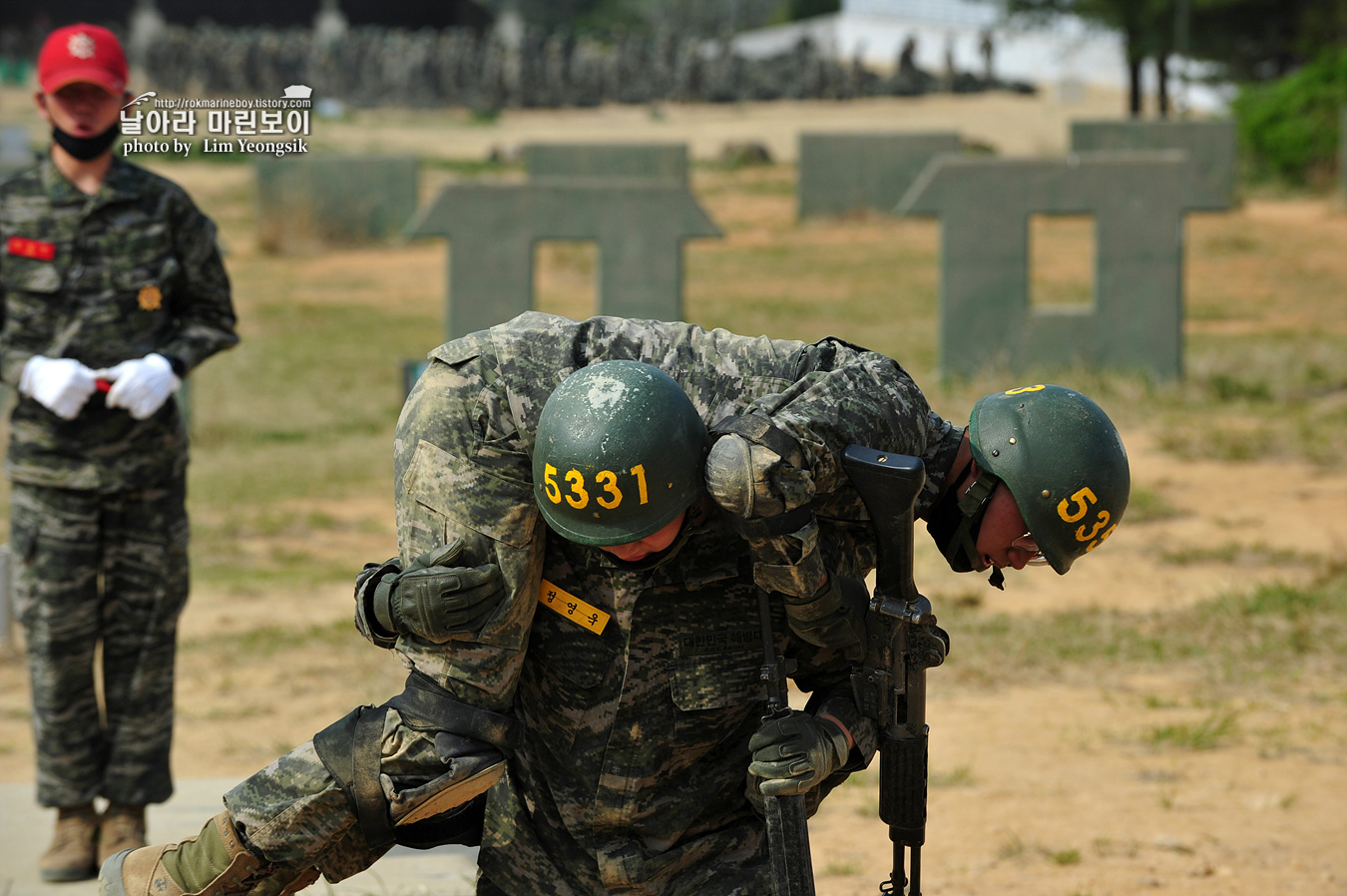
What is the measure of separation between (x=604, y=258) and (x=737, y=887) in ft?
28.9

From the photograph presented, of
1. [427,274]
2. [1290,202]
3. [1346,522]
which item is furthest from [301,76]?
[1346,522]

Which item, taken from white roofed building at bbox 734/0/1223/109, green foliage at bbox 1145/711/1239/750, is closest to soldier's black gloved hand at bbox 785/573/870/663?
green foliage at bbox 1145/711/1239/750

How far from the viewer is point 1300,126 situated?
81.9 feet

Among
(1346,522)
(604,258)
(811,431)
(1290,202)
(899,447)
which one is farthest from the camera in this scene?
(1290,202)

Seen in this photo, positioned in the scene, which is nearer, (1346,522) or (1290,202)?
(1346,522)

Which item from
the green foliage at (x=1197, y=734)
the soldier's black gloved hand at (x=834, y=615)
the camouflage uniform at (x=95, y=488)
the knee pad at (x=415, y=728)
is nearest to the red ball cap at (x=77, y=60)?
the camouflage uniform at (x=95, y=488)

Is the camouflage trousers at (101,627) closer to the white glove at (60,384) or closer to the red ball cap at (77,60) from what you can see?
the white glove at (60,384)

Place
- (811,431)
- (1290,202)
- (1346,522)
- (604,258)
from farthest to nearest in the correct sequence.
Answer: (1290,202) < (604,258) < (1346,522) < (811,431)

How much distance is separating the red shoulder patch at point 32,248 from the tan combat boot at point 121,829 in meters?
1.64

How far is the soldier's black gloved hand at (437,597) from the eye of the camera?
2676 millimetres

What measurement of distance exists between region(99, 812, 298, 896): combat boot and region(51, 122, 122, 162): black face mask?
2.28m

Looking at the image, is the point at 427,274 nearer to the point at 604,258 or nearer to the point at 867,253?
the point at 867,253

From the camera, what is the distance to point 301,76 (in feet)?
117

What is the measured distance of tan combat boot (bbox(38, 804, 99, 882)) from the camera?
4.25m
